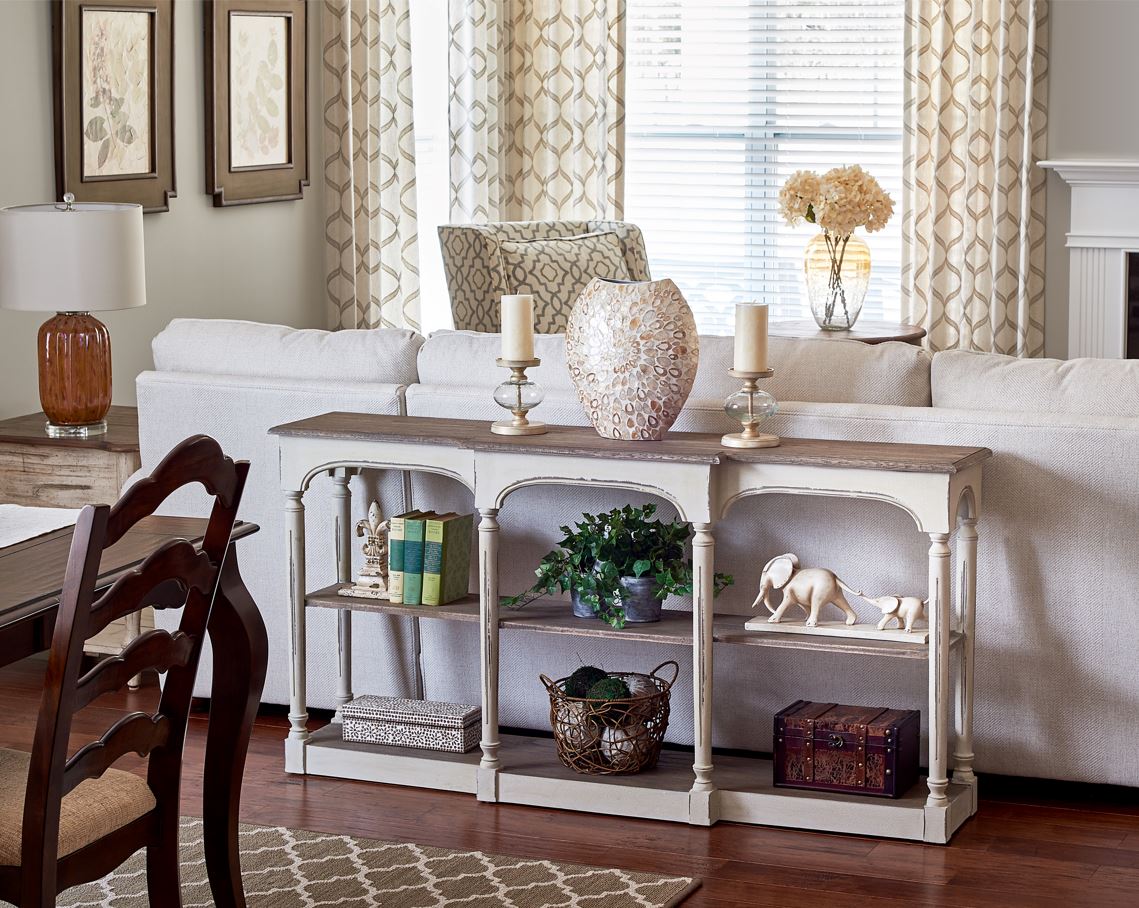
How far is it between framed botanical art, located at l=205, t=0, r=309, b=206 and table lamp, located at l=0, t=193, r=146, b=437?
1345 mm

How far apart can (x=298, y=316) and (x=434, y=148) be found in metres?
1.04

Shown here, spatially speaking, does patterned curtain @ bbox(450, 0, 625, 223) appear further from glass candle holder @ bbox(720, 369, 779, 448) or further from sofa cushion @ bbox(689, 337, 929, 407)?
glass candle holder @ bbox(720, 369, 779, 448)

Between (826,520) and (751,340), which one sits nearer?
(751,340)

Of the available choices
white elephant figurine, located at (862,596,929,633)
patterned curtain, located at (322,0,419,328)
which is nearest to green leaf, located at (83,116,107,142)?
patterned curtain, located at (322,0,419,328)

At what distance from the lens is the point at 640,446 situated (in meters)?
3.19

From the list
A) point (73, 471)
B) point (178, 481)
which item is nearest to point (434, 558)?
point (73, 471)

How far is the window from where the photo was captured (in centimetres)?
696

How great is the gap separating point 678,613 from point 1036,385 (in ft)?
2.90

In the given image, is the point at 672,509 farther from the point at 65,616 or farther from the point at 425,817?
the point at 65,616

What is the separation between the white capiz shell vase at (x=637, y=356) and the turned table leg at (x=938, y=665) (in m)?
0.59

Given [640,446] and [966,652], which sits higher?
[640,446]

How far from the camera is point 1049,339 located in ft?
22.0

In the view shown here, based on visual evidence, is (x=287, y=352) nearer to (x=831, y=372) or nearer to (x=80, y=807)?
(x=831, y=372)

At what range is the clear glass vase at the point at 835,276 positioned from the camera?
5.44 m
